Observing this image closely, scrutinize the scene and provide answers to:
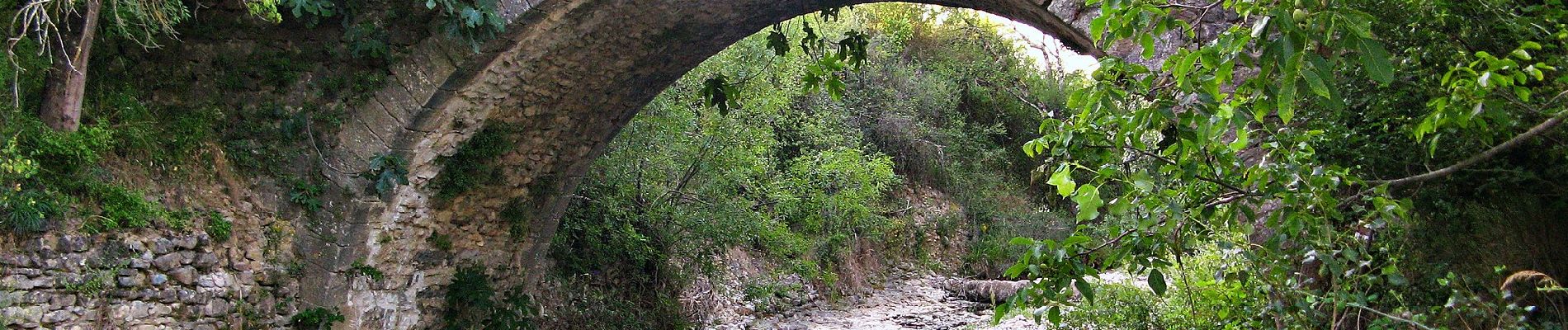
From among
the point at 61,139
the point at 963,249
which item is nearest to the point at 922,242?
the point at 963,249

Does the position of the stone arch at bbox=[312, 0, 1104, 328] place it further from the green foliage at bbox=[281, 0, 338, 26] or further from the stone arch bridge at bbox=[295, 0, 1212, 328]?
the green foliage at bbox=[281, 0, 338, 26]

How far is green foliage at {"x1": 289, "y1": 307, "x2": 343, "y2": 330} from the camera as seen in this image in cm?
467

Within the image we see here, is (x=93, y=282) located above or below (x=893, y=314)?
above

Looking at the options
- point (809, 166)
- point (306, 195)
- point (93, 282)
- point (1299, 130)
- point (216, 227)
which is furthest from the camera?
point (809, 166)

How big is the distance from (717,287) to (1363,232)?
5.60 m

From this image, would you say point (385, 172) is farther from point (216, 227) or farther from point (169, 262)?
point (169, 262)

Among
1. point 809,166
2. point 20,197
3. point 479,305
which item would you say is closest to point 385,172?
point 479,305

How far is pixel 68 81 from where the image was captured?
12.5ft

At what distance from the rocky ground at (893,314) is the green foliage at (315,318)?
11.8ft

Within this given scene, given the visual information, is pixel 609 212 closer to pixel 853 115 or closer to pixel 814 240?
pixel 814 240

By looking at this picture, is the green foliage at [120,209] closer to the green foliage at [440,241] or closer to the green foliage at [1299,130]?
the green foliage at [440,241]

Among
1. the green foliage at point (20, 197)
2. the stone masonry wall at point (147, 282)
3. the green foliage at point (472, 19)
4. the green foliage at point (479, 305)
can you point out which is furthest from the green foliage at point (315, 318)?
the green foliage at point (472, 19)

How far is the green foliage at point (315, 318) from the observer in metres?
4.67

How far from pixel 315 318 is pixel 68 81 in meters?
1.47
